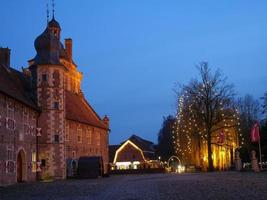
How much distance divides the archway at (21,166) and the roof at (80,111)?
13.5 metres

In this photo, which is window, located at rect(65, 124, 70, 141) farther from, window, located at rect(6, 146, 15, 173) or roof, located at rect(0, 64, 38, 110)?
window, located at rect(6, 146, 15, 173)

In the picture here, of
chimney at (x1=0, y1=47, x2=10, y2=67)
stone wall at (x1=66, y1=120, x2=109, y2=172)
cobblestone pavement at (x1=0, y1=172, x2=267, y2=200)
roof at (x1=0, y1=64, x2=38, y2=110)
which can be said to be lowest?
cobblestone pavement at (x1=0, y1=172, x2=267, y2=200)

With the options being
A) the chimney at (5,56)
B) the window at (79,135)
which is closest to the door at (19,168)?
the chimney at (5,56)

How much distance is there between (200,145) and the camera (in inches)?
2645

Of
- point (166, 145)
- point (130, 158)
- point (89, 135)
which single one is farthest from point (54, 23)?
point (166, 145)

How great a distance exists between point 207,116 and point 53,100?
18.3 metres

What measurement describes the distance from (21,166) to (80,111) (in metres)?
23.7

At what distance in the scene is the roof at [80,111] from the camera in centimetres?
6556

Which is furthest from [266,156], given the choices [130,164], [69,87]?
[130,164]

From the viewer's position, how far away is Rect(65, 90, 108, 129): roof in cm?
6556

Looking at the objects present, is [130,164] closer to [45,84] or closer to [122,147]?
[122,147]

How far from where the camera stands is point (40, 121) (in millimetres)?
55406

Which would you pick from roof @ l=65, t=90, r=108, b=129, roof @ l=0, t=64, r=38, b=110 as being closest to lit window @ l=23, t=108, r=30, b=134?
roof @ l=0, t=64, r=38, b=110

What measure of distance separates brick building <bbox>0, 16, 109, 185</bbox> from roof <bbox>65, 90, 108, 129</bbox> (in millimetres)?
187
